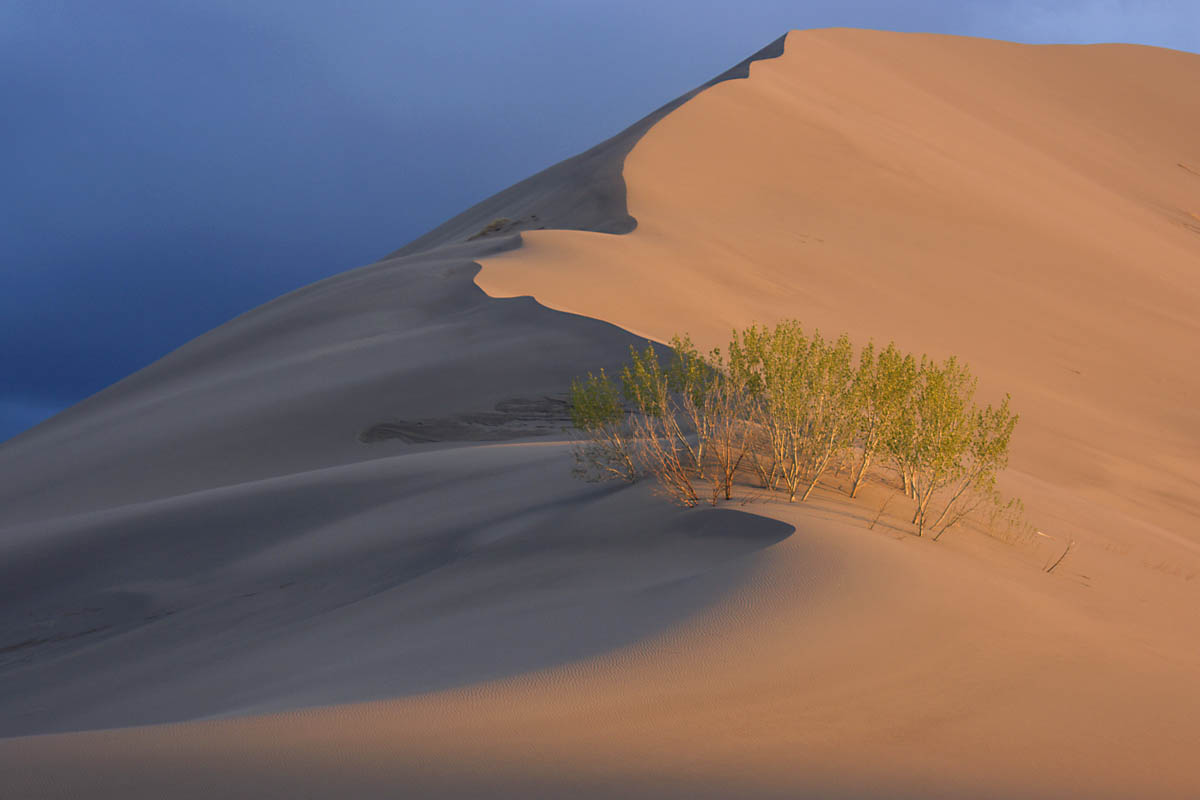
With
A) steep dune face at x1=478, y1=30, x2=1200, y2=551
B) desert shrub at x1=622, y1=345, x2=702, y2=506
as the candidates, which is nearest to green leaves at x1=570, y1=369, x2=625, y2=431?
desert shrub at x1=622, y1=345, x2=702, y2=506

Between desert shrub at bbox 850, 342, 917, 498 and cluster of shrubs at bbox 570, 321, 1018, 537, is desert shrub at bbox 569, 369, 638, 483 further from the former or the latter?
desert shrub at bbox 850, 342, 917, 498

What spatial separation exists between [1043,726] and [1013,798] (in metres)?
0.58

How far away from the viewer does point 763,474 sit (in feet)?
19.7

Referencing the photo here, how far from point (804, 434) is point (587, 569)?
179 centimetres

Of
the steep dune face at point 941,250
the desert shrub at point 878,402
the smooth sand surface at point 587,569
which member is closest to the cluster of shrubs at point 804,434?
the desert shrub at point 878,402

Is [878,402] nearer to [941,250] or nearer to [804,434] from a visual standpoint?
[804,434]

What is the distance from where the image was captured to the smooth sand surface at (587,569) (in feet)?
9.41

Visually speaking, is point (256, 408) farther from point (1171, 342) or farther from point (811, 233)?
point (1171, 342)

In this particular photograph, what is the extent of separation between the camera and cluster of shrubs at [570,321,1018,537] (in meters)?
5.80

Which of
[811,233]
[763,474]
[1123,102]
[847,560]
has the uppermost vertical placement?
[1123,102]

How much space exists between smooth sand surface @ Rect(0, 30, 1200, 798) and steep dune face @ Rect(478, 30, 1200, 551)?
10cm

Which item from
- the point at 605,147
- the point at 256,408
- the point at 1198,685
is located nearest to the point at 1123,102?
the point at 605,147

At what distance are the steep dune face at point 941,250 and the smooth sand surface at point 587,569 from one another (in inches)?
3.9

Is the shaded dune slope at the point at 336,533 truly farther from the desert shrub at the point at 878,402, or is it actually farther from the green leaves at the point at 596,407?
the desert shrub at the point at 878,402
